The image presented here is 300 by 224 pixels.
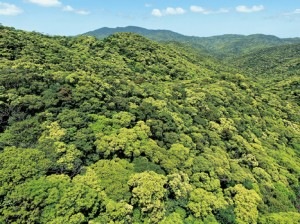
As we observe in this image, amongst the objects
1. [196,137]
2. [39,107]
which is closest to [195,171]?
[196,137]

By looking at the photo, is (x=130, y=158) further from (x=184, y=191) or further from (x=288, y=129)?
(x=288, y=129)

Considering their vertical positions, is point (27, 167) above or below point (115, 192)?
above

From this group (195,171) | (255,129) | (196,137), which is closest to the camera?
(195,171)

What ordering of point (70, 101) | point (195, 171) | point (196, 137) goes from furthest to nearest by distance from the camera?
point (196, 137)
point (70, 101)
point (195, 171)

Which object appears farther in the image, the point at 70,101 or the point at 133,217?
the point at 70,101

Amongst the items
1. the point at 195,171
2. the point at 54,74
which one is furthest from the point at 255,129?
the point at 54,74

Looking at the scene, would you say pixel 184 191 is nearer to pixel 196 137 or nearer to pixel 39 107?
pixel 196 137

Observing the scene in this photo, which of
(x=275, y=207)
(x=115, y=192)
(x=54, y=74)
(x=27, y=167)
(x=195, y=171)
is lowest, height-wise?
(x=275, y=207)
